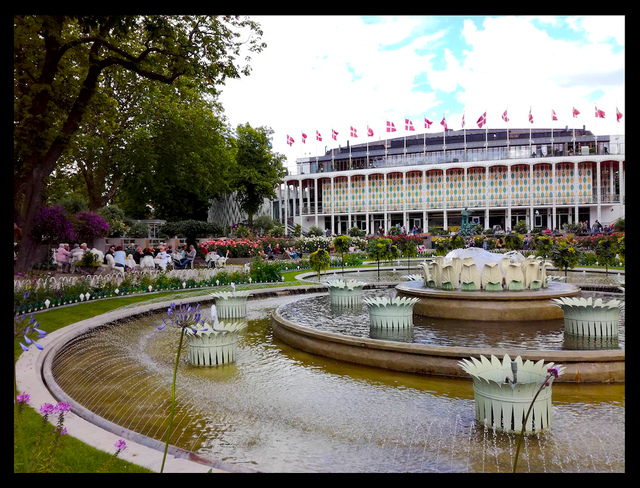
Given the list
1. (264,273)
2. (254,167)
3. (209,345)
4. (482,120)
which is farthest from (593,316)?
(482,120)

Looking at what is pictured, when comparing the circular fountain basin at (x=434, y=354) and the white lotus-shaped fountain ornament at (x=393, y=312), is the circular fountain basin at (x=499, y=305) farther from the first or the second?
the white lotus-shaped fountain ornament at (x=393, y=312)

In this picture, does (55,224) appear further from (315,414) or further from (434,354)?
(434,354)

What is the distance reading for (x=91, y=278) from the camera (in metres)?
14.0

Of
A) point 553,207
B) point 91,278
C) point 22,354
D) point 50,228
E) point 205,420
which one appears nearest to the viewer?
point 205,420

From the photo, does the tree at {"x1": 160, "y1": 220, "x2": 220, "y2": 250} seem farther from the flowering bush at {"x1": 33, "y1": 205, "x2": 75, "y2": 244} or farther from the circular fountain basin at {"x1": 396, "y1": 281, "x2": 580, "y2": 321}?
the circular fountain basin at {"x1": 396, "y1": 281, "x2": 580, "y2": 321}

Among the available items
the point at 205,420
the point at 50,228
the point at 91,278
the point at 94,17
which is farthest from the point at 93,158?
the point at 205,420

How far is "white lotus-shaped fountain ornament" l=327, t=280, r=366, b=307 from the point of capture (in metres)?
11.7

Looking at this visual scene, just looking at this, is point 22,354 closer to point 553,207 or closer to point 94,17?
point 94,17

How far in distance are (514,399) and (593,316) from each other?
4202mm

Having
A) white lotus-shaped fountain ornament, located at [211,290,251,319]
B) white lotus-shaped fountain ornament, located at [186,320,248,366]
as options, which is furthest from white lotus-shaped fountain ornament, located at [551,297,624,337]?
white lotus-shaped fountain ornament, located at [211,290,251,319]

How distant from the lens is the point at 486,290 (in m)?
10.0

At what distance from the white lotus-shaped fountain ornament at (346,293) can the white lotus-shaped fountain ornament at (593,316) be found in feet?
16.2

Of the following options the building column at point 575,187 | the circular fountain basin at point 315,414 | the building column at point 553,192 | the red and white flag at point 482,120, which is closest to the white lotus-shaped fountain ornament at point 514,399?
the circular fountain basin at point 315,414
